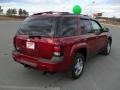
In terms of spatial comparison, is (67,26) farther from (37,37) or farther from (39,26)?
(37,37)

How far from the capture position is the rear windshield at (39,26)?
5238 millimetres

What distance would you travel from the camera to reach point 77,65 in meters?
5.98

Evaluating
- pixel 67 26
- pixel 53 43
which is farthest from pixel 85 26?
pixel 53 43

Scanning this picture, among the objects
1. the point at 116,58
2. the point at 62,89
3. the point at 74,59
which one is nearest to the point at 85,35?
the point at 74,59

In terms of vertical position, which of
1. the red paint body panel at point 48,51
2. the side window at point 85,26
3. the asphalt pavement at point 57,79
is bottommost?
the asphalt pavement at point 57,79

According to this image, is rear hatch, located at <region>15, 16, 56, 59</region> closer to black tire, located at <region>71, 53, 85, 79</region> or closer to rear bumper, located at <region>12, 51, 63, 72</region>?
rear bumper, located at <region>12, 51, 63, 72</region>

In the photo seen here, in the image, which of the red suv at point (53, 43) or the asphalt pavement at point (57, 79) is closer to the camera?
the red suv at point (53, 43)

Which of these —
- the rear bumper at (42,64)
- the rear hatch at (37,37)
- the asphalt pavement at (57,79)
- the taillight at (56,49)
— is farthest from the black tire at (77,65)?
the rear hatch at (37,37)

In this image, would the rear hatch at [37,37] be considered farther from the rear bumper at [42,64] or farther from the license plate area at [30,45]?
the rear bumper at [42,64]

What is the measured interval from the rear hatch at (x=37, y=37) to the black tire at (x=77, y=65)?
2.87 ft

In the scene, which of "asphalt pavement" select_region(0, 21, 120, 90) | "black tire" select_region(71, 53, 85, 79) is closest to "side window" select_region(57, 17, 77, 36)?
"black tire" select_region(71, 53, 85, 79)

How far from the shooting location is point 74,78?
233 inches

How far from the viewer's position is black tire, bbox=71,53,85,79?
5737 millimetres

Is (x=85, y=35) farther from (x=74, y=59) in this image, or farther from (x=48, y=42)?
(x=48, y=42)
